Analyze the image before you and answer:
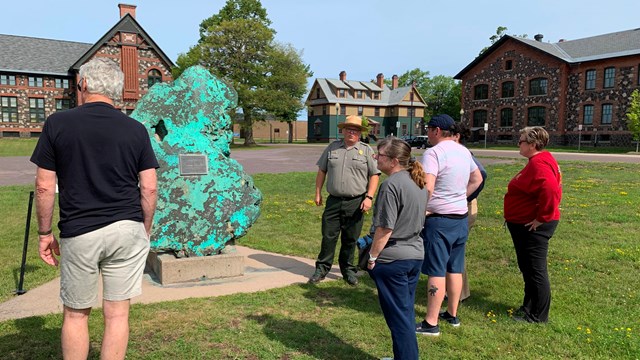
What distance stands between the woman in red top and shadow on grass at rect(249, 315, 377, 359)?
1.73 meters

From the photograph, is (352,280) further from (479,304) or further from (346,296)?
(479,304)

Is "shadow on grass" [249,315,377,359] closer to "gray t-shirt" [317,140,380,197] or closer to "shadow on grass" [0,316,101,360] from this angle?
"shadow on grass" [0,316,101,360]

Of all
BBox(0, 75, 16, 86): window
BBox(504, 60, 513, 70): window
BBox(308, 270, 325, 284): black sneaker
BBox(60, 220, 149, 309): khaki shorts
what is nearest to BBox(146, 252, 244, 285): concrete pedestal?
BBox(308, 270, 325, 284): black sneaker

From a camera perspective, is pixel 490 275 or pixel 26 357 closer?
pixel 26 357

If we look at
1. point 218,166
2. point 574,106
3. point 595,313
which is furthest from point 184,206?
point 574,106

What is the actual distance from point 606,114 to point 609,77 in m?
3.06

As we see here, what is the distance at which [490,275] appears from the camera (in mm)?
5777

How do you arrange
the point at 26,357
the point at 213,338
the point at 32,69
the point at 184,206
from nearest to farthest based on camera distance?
the point at 26,357, the point at 213,338, the point at 184,206, the point at 32,69

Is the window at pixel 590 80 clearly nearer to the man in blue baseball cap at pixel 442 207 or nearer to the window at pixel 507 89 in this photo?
the window at pixel 507 89

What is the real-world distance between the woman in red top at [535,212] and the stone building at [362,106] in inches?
2193

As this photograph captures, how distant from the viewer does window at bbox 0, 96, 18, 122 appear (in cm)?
4784

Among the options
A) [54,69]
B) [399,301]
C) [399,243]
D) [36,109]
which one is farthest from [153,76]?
[399,301]

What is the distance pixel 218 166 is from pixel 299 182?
913cm

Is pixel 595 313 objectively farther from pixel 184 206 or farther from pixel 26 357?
pixel 26 357
